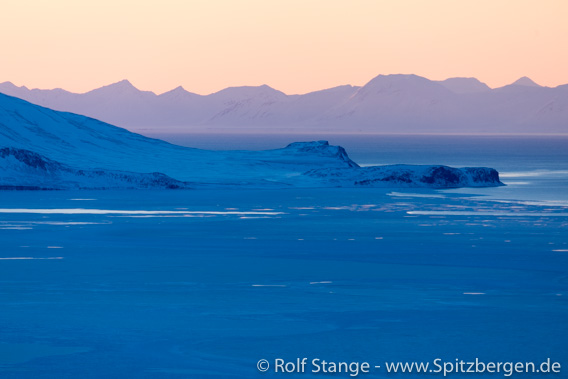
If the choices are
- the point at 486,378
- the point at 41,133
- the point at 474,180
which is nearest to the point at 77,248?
the point at 486,378

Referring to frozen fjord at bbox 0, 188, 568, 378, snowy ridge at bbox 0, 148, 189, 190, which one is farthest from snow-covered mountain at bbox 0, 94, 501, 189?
frozen fjord at bbox 0, 188, 568, 378

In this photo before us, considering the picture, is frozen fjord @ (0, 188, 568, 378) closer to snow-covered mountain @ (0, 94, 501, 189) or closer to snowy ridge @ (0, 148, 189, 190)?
snowy ridge @ (0, 148, 189, 190)

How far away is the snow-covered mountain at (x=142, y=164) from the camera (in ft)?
124

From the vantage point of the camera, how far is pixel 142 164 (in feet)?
156

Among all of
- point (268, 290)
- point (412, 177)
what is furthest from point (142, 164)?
point (268, 290)

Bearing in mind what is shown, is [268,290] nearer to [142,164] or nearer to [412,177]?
[412,177]

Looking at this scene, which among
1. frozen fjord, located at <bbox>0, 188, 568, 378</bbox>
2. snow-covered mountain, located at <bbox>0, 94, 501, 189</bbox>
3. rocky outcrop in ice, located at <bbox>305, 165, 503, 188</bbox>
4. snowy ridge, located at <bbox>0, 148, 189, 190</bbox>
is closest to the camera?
frozen fjord, located at <bbox>0, 188, 568, 378</bbox>

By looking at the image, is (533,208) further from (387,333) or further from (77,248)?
(387,333)

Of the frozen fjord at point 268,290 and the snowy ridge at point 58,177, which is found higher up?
the snowy ridge at point 58,177

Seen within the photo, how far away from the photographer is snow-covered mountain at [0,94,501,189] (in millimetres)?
37812

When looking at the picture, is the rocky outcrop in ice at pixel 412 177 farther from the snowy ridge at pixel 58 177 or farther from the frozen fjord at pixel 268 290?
the frozen fjord at pixel 268 290

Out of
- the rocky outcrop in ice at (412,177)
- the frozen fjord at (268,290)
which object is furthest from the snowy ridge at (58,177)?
the frozen fjord at (268,290)

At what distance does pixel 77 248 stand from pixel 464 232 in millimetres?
8806

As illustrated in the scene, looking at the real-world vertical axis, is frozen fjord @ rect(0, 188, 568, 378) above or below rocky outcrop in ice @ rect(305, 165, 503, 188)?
below
